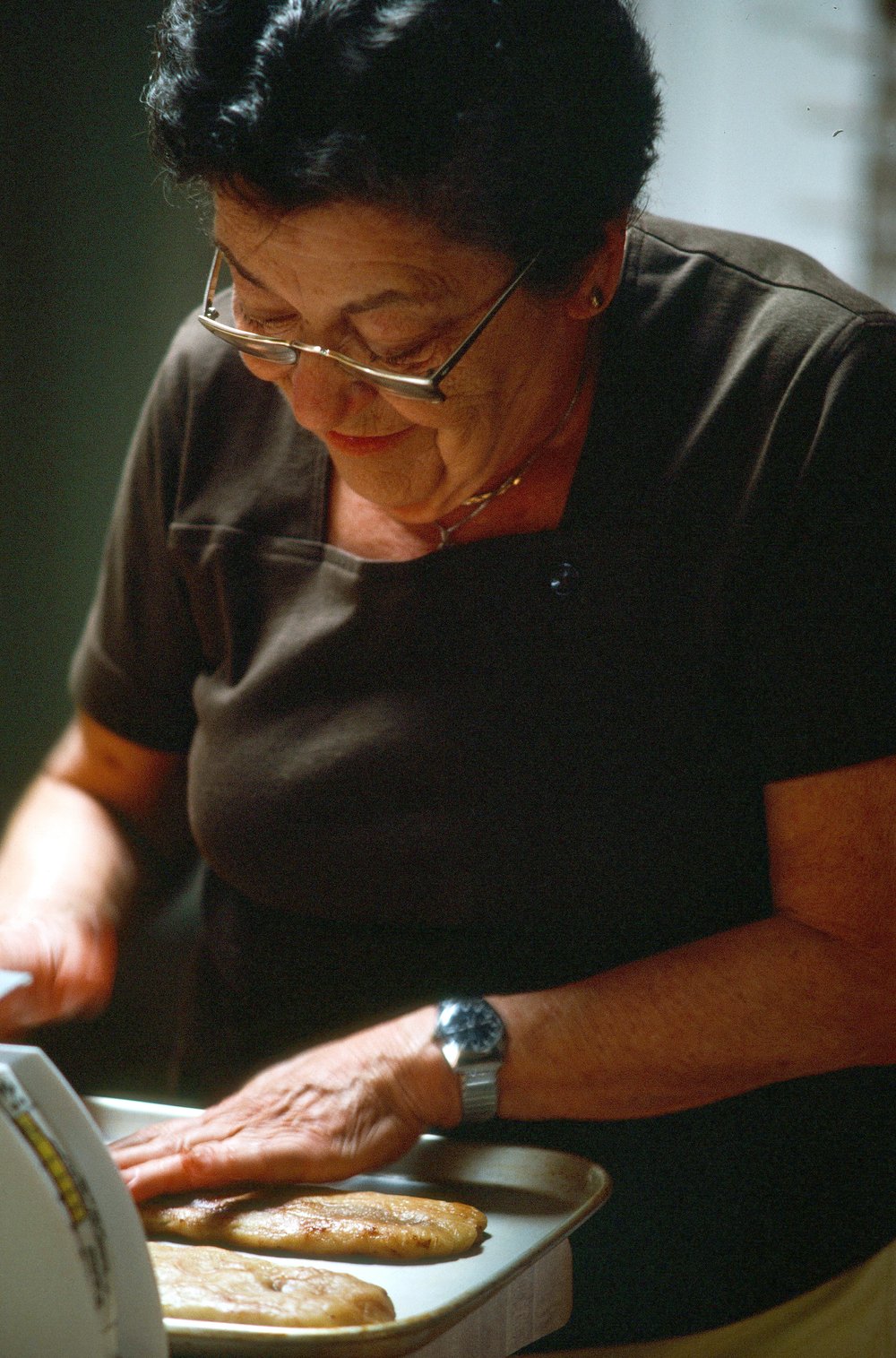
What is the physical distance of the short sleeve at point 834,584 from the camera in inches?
42.0

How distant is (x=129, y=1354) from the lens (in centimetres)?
76

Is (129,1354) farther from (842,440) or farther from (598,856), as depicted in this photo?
(842,440)

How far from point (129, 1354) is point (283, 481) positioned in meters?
0.82

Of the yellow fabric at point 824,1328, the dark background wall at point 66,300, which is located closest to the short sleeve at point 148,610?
the yellow fabric at point 824,1328

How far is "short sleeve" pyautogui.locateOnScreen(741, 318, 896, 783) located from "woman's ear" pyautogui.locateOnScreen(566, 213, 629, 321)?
18 centimetres

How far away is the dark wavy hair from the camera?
93 cm

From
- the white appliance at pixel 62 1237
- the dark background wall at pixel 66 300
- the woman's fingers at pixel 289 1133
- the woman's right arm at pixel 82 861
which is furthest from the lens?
the dark background wall at pixel 66 300

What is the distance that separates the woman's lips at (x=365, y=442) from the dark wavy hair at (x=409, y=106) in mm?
185

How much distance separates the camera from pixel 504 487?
49.5 inches

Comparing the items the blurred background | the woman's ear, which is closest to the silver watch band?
the woman's ear

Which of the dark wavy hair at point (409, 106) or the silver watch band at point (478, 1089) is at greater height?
the dark wavy hair at point (409, 106)

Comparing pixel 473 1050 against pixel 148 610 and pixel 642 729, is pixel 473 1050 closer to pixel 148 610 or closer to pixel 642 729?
pixel 642 729

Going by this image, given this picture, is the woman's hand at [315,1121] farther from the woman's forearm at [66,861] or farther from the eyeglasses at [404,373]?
the eyeglasses at [404,373]

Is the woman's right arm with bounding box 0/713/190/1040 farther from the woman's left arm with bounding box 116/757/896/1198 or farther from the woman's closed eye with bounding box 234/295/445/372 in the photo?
the woman's closed eye with bounding box 234/295/445/372
